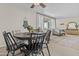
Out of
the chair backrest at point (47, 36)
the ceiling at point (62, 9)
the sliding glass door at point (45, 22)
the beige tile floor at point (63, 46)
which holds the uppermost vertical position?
the ceiling at point (62, 9)

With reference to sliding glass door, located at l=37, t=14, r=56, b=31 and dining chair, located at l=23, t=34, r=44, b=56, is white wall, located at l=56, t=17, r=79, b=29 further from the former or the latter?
dining chair, located at l=23, t=34, r=44, b=56

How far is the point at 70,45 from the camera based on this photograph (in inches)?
77.2

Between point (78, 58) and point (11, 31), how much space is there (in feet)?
3.96

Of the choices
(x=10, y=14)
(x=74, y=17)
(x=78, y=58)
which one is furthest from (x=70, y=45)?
(x=10, y=14)

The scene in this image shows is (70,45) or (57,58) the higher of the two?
(70,45)

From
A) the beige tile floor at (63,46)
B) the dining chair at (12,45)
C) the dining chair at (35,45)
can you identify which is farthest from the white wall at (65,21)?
the dining chair at (12,45)

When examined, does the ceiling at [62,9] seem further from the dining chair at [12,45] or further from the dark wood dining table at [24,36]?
the dining chair at [12,45]

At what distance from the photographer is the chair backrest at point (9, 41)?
6.43 ft

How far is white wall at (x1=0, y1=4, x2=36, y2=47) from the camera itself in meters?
1.97

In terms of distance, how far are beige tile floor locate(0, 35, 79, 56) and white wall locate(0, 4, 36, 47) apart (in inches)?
15.1

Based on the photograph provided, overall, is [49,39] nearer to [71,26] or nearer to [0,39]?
[71,26]

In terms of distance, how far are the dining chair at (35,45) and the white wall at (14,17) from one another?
0.20 meters

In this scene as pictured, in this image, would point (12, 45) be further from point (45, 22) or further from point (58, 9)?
point (58, 9)

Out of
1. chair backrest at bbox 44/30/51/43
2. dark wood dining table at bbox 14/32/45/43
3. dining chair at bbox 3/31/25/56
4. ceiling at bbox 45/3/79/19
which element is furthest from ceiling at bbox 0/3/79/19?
dining chair at bbox 3/31/25/56
